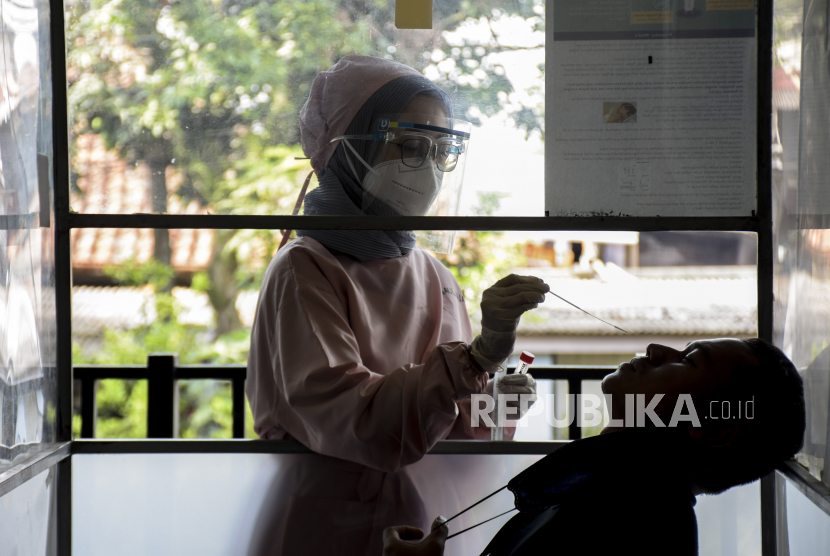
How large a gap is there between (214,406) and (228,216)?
8.05 meters

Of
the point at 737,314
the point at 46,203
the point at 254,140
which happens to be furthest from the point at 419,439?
the point at 737,314

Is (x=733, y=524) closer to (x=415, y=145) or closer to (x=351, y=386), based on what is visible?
(x=351, y=386)

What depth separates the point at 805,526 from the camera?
1524 millimetres

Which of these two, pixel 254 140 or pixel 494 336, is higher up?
pixel 254 140

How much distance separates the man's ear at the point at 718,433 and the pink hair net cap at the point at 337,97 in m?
1.04

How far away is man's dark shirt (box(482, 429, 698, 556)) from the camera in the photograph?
1.23m

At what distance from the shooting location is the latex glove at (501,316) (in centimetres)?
137

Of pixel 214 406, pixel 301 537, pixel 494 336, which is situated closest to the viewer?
pixel 494 336

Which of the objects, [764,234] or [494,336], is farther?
[764,234]

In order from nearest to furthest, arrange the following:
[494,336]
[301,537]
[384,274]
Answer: [494,336], [301,537], [384,274]

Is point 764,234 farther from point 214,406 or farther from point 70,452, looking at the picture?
point 214,406

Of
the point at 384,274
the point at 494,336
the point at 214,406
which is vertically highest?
the point at 384,274

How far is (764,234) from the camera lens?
1610 millimetres

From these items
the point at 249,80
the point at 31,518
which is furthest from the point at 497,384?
the point at 31,518
